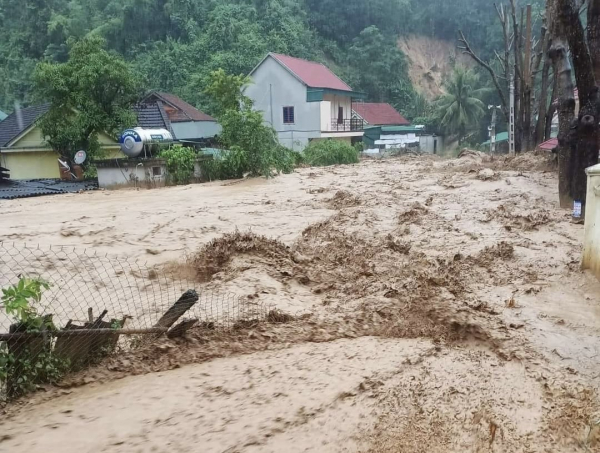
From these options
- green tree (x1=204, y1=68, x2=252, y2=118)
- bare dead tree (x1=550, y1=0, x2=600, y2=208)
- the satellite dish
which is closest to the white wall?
green tree (x1=204, y1=68, x2=252, y2=118)

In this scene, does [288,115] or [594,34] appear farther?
[288,115]

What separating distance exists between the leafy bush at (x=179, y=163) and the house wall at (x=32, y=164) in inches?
290

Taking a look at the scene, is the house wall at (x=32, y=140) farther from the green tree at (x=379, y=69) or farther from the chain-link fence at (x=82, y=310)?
the green tree at (x=379, y=69)

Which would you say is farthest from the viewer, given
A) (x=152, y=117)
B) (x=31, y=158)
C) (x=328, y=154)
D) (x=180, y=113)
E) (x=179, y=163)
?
(x=180, y=113)

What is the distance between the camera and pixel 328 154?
26188mm

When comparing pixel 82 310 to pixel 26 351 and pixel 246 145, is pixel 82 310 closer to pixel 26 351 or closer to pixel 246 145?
pixel 26 351

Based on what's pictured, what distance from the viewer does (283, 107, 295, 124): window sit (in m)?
31.8

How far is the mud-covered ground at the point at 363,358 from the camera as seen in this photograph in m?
3.21

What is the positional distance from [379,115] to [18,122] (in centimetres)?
2463

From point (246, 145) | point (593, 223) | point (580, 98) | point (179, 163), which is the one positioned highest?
point (580, 98)

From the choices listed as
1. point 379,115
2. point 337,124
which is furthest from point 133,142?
point 379,115

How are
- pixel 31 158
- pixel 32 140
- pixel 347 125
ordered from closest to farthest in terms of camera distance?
pixel 32 140 < pixel 31 158 < pixel 347 125

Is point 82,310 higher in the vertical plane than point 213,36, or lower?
lower

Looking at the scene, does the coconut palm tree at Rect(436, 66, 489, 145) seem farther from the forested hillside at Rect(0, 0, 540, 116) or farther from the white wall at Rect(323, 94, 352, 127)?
the white wall at Rect(323, 94, 352, 127)
